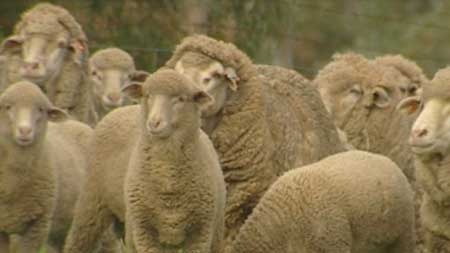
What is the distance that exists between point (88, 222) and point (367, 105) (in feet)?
10.6

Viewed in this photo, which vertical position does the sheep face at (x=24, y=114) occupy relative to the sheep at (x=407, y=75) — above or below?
below

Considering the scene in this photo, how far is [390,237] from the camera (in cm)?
1330

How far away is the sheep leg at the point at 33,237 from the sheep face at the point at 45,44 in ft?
11.2

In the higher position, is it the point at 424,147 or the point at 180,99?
the point at 180,99

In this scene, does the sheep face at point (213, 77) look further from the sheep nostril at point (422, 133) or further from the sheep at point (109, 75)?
the sheep at point (109, 75)

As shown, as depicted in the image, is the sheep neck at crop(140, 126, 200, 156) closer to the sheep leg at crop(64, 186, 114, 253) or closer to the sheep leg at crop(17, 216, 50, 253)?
the sheep leg at crop(17, 216, 50, 253)

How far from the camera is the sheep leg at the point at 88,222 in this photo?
1406 cm

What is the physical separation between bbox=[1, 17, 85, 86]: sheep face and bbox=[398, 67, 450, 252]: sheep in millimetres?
4278

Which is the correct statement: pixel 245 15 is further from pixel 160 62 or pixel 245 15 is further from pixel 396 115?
pixel 396 115

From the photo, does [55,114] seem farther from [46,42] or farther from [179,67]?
[46,42]

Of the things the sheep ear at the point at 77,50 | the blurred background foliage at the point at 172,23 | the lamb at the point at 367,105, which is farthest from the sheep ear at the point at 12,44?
the blurred background foliage at the point at 172,23

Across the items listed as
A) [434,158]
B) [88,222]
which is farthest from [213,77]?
[434,158]

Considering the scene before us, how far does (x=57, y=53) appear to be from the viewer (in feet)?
55.9

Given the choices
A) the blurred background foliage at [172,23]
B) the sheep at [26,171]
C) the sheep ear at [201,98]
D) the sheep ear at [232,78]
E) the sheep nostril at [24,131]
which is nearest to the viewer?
the sheep ear at [201,98]
